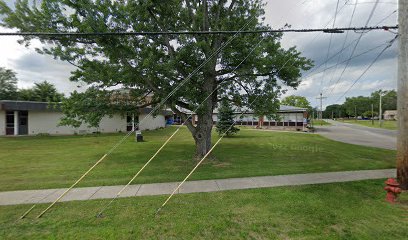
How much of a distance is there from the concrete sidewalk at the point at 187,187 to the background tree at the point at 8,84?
162ft

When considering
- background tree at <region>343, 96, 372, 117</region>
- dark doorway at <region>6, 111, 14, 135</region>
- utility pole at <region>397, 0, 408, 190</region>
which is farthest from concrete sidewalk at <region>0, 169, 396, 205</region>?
background tree at <region>343, 96, 372, 117</region>

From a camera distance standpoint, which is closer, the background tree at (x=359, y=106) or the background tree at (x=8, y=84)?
the background tree at (x=8, y=84)

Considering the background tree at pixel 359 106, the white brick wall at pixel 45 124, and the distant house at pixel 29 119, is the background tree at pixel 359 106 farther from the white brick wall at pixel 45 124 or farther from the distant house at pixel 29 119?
the white brick wall at pixel 45 124

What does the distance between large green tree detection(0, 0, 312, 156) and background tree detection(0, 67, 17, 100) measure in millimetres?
44783

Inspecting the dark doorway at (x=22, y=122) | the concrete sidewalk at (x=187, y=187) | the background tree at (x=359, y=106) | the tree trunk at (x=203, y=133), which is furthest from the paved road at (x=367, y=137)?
the background tree at (x=359, y=106)

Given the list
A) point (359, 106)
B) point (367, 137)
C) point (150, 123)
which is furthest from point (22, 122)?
point (359, 106)

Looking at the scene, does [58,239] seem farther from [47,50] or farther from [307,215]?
[47,50]

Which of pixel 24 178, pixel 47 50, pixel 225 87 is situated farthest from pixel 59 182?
pixel 225 87

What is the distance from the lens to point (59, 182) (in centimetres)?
732

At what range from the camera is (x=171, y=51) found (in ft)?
33.2

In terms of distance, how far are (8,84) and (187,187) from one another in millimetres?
56381

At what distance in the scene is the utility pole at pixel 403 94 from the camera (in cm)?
598

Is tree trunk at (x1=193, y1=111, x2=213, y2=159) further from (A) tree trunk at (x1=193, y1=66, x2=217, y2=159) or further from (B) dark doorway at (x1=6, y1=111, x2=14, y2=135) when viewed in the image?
(B) dark doorway at (x1=6, y1=111, x2=14, y2=135)

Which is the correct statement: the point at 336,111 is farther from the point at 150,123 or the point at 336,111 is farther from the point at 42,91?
the point at 42,91
